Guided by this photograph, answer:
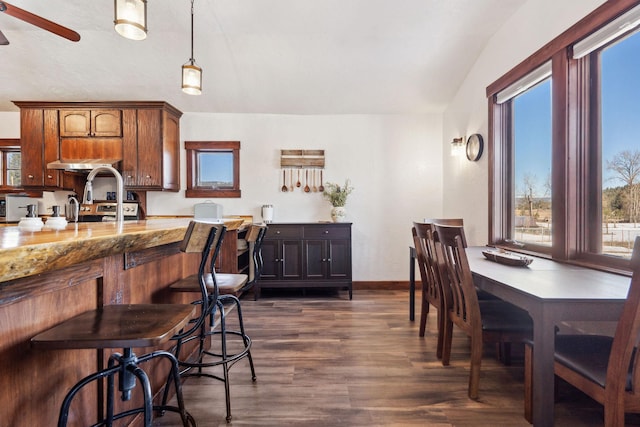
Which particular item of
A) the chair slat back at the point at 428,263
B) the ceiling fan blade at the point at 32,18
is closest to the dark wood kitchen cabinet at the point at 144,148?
the ceiling fan blade at the point at 32,18

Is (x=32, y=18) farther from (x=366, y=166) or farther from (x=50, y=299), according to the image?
(x=366, y=166)

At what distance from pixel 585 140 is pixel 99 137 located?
4.86 metres

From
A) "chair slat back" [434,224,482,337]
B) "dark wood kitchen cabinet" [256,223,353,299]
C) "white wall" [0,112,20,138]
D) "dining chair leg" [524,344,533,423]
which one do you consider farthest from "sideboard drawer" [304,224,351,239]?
"white wall" [0,112,20,138]

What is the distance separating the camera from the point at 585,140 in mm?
2100

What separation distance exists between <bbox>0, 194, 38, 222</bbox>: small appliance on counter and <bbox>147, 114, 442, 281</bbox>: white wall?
5.44ft

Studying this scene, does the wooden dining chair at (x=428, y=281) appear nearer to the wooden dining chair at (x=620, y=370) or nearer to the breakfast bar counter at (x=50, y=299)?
the wooden dining chair at (x=620, y=370)

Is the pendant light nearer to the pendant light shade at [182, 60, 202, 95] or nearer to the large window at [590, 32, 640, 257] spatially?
the pendant light shade at [182, 60, 202, 95]

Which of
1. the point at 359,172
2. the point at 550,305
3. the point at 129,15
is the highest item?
the point at 129,15

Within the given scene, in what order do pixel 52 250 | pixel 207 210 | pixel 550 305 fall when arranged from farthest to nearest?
pixel 207 210 < pixel 550 305 < pixel 52 250

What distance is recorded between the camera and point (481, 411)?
168 centimetres

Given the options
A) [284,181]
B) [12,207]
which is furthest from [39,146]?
[284,181]

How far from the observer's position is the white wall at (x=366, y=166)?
432cm

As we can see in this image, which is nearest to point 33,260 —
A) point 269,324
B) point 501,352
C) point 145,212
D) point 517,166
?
point 269,324

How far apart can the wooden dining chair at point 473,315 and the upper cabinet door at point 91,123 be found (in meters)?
3.99
